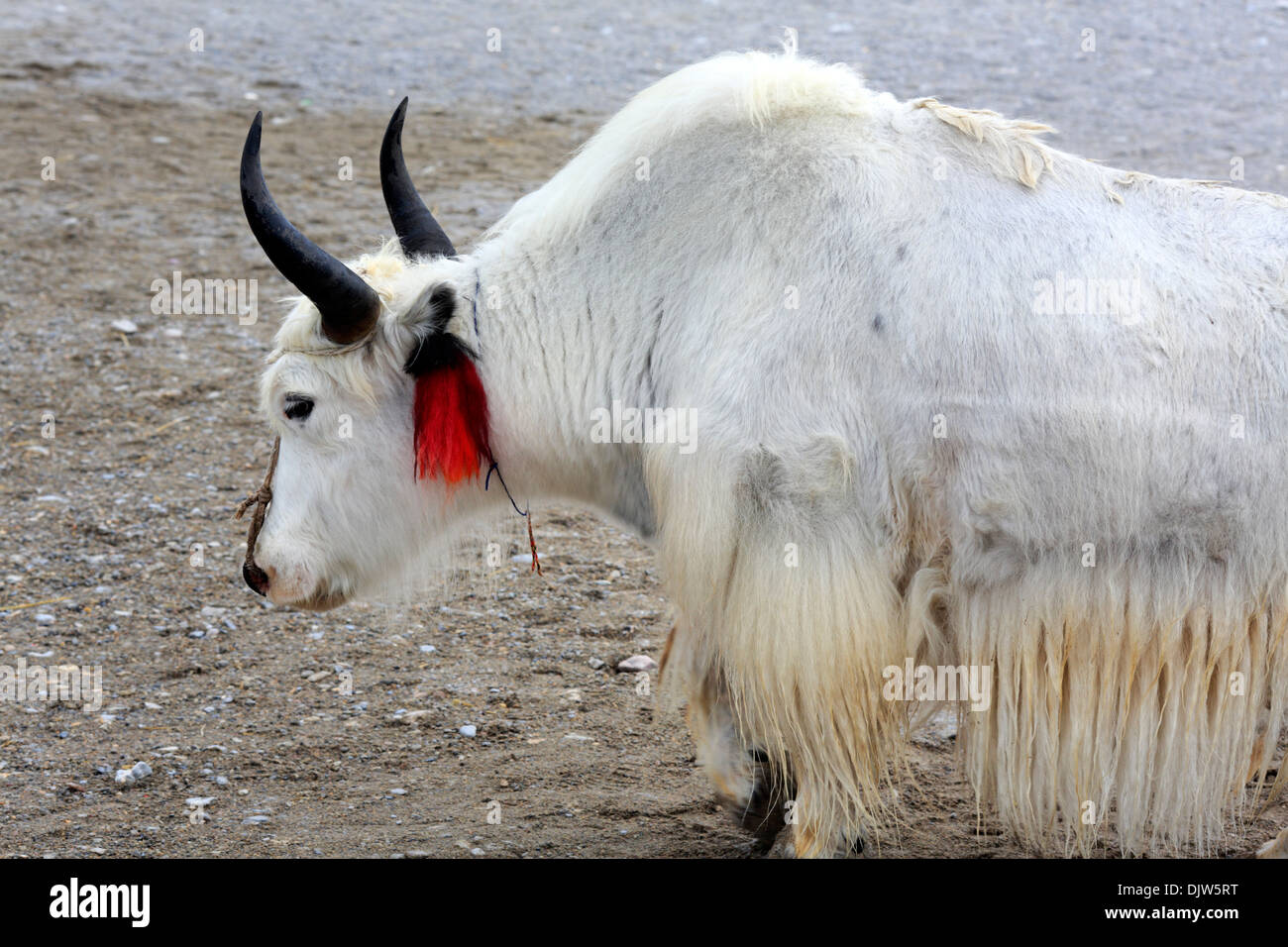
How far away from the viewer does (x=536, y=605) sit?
5.07m

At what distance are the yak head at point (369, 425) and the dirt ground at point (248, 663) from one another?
13.4 inches

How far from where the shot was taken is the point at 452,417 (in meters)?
3.49

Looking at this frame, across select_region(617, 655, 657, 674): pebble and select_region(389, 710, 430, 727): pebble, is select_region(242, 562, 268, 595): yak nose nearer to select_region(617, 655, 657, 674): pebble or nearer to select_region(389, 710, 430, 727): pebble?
select_region(389, 710, 430, 727): pebble

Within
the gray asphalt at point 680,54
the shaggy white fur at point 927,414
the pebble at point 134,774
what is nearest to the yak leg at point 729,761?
the shaggy white fur at point 927,414

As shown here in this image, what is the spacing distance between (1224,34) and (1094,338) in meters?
9.12

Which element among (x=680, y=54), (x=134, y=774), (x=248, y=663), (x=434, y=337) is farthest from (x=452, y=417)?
(x=680, y=54)

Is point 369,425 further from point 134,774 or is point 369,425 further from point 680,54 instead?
point 680,54

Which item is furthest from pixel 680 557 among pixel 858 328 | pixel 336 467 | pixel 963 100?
pixel 963 100

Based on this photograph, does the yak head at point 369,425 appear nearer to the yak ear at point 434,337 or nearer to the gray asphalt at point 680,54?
the yak ear at point 434,337

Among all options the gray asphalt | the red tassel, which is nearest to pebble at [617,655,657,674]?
the red tassel

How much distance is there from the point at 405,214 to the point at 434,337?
551 mm

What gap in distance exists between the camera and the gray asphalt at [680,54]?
9.59 metres

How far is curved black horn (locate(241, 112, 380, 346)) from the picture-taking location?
127 inches

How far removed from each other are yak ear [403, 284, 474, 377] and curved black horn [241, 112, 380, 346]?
11 centimetres
